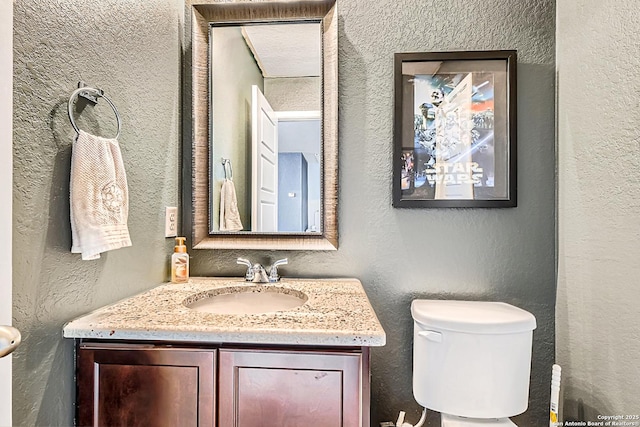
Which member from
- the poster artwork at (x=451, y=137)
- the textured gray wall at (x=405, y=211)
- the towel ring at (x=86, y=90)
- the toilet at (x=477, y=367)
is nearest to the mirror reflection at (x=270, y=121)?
the textured gray wall at (x=405, y=211)

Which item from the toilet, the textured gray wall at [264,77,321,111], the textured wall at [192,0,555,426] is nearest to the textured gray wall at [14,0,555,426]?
the textured wall at [192,0,555,426]

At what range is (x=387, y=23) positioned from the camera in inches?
58.5

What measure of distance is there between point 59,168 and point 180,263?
0.60 meters

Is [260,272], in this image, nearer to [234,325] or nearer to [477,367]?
[234,325]

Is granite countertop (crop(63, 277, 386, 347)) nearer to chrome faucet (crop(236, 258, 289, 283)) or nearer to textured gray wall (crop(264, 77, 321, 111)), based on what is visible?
chrome faucet (crop(236, 258, 289, 283))

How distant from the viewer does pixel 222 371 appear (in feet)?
2.96

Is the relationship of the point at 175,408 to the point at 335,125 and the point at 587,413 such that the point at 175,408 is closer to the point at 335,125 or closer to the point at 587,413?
the point at 335,125

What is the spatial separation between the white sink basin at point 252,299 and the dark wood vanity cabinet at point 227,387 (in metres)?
0.41

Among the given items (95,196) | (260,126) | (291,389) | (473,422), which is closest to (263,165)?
(260,126)

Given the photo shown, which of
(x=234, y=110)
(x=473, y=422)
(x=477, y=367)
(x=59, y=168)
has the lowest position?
(x=473, y=422)

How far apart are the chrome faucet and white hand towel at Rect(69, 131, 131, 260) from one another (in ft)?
1.67

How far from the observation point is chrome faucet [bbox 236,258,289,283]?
4.64 ft

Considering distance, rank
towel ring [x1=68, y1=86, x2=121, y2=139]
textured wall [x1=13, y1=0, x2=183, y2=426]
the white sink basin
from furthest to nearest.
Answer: the white sink basin, towel ring [x1=68, y1=86, x2=121, y2=139], textured wall [x1=13, y1=0, x2=183, y2=426]

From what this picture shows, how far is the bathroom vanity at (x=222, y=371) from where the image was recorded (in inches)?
34.7
